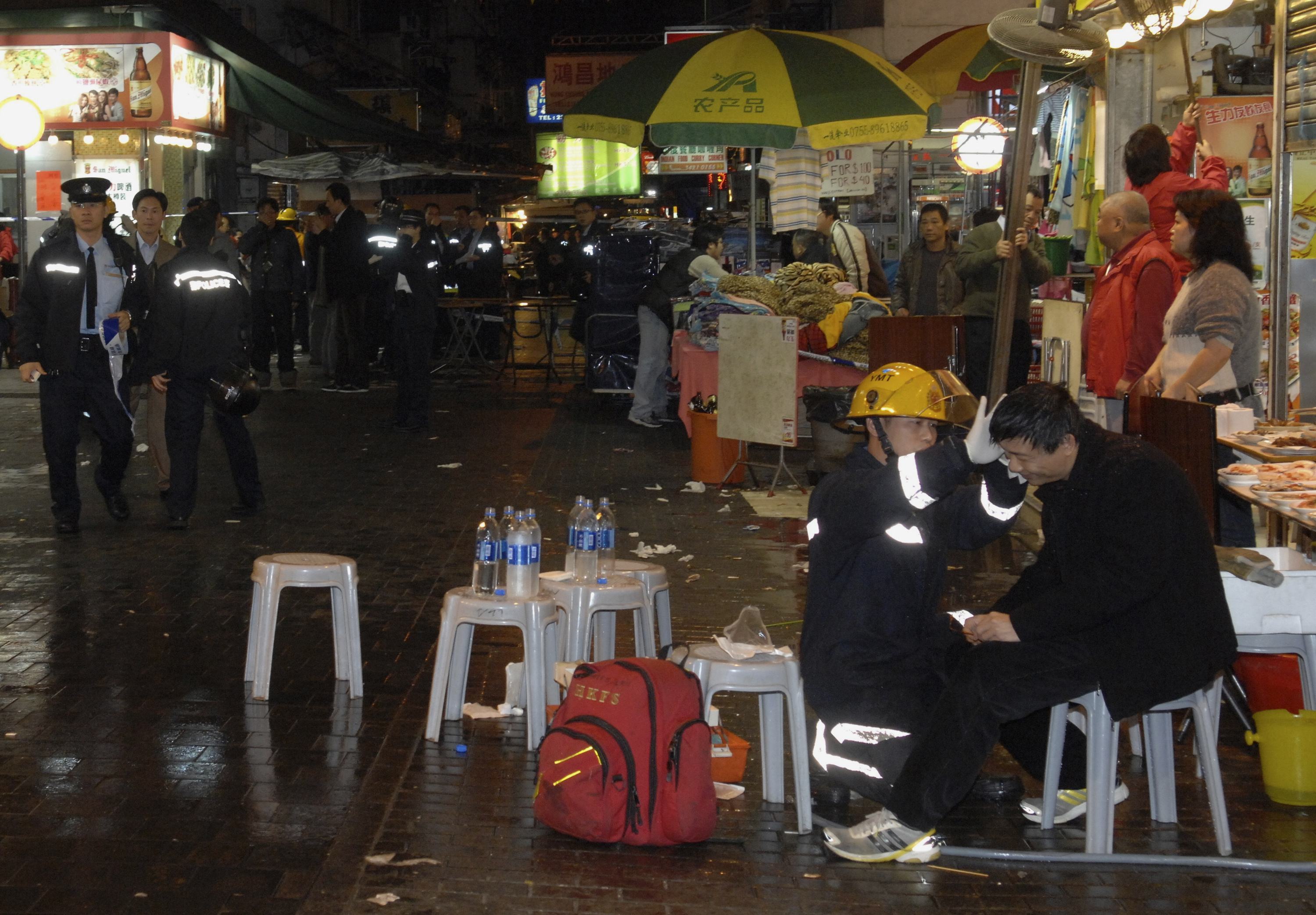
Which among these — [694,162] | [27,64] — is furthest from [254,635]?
[27,64]

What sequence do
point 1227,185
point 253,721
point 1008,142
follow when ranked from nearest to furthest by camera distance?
point 253,721 → point 1227,185 → point 1008,142

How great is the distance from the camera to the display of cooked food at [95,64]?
60.0 ft

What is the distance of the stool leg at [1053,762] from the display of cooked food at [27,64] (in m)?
17.7

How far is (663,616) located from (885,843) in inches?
78.1

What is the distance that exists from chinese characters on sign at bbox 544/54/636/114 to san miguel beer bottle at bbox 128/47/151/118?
9.88m

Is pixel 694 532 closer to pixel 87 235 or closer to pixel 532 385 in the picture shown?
pixel 87 235

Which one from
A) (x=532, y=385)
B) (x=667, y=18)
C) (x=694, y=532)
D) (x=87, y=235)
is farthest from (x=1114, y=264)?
(x=667, y=18)

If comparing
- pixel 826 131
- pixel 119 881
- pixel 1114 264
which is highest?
pixel 826 131

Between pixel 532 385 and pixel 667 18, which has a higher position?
pixel 667 18

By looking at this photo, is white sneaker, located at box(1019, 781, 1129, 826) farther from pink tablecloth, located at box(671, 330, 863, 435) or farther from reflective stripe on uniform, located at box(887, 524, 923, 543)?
pink tablecloth, located at box(671, 330, 863, 435)

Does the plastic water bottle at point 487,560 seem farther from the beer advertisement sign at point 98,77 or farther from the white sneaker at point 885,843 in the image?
the beer advertisement sign at point 98,77

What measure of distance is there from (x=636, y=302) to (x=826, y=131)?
5.39 m

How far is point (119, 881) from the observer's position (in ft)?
13.9

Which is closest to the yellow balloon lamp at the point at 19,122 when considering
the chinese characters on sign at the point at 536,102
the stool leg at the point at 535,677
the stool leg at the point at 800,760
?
the stool leg at the point at 535,677
